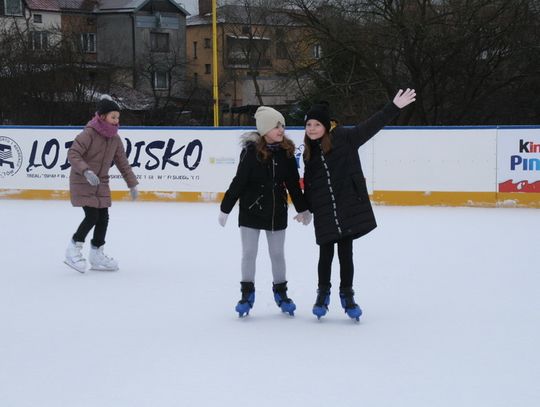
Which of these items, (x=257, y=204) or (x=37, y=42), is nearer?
(x=257, y=204)

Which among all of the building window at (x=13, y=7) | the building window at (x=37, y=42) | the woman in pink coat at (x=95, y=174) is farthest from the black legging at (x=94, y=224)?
the building window at (x=13, y=7)

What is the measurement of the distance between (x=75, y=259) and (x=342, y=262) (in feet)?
8.42

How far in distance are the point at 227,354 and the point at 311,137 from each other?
1293mm

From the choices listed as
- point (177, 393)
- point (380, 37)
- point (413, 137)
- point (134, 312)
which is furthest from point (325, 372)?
point (380, 37)

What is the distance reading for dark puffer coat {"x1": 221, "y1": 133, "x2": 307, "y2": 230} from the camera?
460 centimetres

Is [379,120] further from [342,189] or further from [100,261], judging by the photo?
[100,261]

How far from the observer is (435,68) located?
22.8 meters

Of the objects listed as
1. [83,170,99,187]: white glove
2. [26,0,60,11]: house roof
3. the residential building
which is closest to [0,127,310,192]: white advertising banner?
[83,170,99,187]: white glove

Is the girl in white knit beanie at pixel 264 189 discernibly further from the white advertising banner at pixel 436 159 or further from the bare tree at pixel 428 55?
the bare tree at pixel 428 55

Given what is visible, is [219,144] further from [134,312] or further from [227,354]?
[227,354]

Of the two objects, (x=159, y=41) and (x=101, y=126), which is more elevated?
(x=159, y=41)

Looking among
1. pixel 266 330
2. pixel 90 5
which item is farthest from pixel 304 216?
pixel 90 5

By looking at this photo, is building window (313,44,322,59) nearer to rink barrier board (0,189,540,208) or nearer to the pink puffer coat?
rink barrier board (0,189,540,208)

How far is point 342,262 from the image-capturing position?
Result: 455 centimetres
